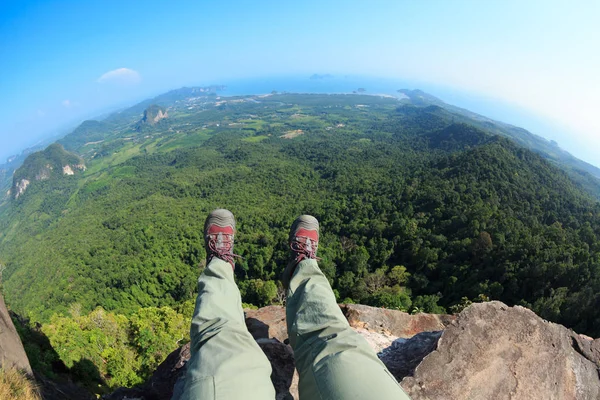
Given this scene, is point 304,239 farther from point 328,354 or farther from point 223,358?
point 223,358

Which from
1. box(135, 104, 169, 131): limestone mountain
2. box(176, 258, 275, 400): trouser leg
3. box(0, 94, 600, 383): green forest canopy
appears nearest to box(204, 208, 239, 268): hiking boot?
box(176, 258, 275, 400): trouser leg

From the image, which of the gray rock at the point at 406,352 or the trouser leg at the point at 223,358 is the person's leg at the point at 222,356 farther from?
the gray rock at the point at 406,352

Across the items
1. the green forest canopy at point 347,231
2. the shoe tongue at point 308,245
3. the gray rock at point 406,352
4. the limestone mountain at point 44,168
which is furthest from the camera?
the limestone mountain at point 44,168

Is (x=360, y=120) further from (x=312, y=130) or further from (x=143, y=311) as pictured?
(x=143, y=311)

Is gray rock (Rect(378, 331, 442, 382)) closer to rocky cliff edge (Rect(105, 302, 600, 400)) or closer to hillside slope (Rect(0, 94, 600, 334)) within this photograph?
rocky cliff edge (Rect(105, 302, 600, 400))

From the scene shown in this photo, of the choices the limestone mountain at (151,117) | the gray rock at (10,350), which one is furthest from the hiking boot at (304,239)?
the limestone mountain at (151,117)

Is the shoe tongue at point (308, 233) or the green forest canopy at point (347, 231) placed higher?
the shoe tongue at point (308, 233)

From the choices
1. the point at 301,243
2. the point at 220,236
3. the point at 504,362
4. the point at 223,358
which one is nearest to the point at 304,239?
the point at 301,243

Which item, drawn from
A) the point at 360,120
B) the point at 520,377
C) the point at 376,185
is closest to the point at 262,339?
the point at 520,377
